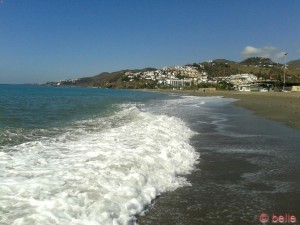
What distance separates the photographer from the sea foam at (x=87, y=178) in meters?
5.13

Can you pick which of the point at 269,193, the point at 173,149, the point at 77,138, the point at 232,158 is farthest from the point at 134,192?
the point at 77,138

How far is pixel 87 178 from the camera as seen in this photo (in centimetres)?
668

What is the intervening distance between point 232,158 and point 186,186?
3394 mm

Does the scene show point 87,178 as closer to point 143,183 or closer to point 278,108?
point 143,183

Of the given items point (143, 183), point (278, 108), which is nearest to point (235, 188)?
point (143, 183)

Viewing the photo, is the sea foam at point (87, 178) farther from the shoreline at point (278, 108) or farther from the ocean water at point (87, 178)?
the shoreline at point (278, 108)

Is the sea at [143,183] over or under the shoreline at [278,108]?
over

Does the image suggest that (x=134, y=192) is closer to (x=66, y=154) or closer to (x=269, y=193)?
(x=269, y=193)

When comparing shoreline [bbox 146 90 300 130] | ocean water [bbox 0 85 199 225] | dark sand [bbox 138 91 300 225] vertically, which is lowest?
shoreline [bbox 146 90 300 130]

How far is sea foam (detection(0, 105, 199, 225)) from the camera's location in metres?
5.13

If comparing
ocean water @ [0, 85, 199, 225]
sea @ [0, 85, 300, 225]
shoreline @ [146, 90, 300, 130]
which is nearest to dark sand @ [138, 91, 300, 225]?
sea @ [0, 85, 300, 225]

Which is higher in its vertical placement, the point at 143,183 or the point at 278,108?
the point at 143,183

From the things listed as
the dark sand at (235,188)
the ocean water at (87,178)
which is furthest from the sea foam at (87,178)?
the dark sand at (235,188)

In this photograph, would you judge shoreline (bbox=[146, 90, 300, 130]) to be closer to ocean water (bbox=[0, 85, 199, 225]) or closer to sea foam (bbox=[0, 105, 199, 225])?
ocean water (bbox=[0, 85, 199, 225])
